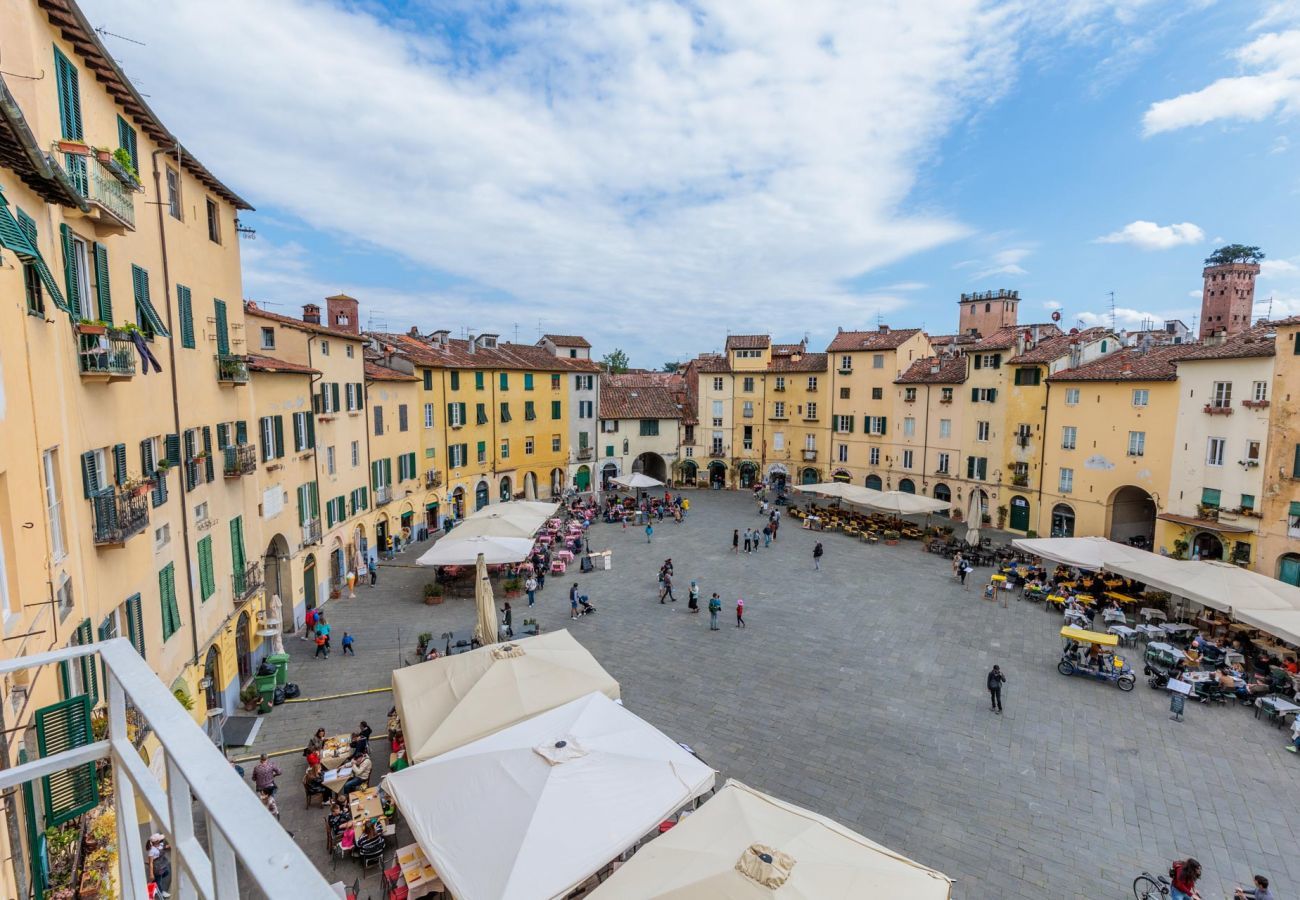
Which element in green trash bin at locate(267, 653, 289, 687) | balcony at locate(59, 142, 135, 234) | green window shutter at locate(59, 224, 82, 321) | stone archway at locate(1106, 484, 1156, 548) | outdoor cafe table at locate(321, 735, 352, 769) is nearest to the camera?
balcony at locate(59, 142, 135, 234)

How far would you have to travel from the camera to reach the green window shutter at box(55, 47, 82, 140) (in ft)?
32.2

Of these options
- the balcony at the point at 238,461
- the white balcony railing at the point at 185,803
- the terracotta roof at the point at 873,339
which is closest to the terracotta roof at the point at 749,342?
the terracotta roof at the point at 873,339

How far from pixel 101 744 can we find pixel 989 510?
43024 millimetres

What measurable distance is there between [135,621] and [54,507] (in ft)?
11.7

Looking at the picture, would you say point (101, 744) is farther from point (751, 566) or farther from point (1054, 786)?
point (751, 566)

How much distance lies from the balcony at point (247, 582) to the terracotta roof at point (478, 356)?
61.8 ft

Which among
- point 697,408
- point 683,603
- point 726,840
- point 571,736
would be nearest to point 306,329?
point 683,603

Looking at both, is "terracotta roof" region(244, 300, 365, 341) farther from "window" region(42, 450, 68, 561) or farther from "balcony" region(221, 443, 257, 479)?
"window" region(42, 450, 68, 561)

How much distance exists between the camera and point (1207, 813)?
13406 millimetres

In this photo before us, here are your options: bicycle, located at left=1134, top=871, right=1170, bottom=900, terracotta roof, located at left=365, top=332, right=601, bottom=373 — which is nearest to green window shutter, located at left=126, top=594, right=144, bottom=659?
bicycle, located at left=1134, top=871, right=1170, bottom=900

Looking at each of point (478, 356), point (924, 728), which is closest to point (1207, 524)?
point (924, 728)

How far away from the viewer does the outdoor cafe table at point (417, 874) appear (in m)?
10.9

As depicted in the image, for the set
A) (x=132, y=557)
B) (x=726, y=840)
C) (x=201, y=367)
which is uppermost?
(x=201, y=367)

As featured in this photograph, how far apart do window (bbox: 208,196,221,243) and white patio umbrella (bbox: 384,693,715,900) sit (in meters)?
14.3
